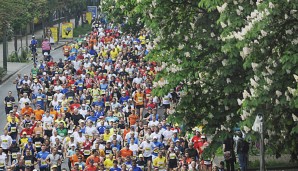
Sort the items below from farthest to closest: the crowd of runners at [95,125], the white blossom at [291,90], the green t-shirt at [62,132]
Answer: the green t-shirt at [62,132]
the crowd of runners at [95,125]
the white blossom at [291,90]

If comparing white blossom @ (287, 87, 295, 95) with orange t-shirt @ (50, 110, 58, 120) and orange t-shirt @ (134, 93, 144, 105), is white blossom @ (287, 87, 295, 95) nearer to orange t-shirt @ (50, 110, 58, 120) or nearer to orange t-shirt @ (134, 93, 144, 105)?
orange t-shirt @ (50, 110, 58, 120)

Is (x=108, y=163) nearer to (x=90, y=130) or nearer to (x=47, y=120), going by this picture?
(x=90, y=130)

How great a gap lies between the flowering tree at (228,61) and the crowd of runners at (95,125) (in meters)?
1.00

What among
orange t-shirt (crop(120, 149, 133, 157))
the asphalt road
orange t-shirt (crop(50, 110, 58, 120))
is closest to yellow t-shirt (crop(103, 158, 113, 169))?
orange t-shirt (crop(120, 149, 133, 157))

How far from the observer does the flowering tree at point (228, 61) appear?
22094 millimetres

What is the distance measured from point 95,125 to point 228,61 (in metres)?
9.63

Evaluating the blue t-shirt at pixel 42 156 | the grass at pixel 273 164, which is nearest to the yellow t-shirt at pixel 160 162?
the blue t-shirt at pixel 42 156

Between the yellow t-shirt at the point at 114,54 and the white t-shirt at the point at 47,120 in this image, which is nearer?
the white t-shirt at the point at 47,120

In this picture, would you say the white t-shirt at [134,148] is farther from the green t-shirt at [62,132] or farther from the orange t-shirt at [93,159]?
the green t-shirt at [62,132]

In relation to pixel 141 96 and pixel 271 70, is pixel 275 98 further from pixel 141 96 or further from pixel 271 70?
pixel 141 96

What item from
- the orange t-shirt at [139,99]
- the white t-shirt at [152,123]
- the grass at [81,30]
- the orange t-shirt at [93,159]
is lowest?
the orange t-shirt at [93,159]

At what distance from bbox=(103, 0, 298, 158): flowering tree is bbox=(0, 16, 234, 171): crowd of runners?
3.27 ft

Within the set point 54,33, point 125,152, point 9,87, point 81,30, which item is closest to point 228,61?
point 125,152

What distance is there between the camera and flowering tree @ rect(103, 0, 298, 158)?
22.1 meters
